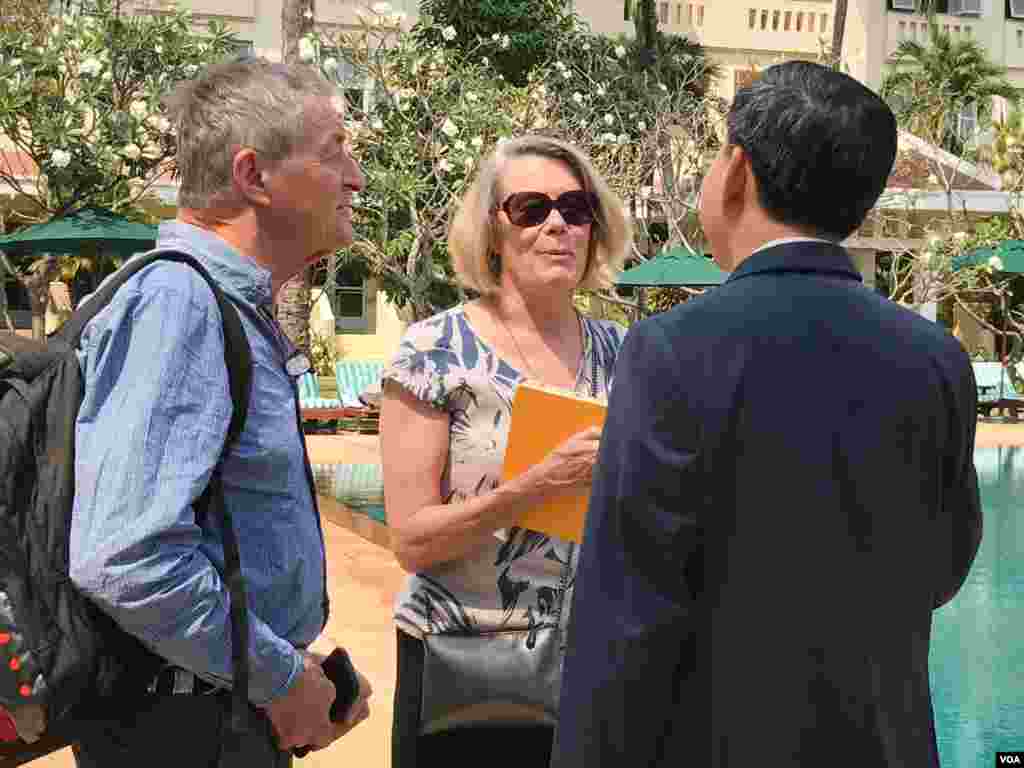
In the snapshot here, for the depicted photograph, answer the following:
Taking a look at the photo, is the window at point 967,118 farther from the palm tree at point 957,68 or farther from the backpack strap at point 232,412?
the backpack strap at point 232,412

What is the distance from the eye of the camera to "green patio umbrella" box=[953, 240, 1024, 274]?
21812 mm

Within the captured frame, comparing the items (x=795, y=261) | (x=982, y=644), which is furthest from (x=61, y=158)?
(x=795, y=261)

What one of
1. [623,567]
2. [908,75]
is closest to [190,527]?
[623,567]

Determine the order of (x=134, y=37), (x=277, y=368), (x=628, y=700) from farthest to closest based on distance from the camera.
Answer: (x=134, y=37) < (x=277, y=368) < (x=628, y=700)

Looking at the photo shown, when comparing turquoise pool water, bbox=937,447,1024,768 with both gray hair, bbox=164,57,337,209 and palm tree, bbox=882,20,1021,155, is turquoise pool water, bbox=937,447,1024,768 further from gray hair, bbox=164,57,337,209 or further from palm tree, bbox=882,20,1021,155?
palm tree, bbox=882,20,1021,155

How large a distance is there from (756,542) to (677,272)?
1823cm

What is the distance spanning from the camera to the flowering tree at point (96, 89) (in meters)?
17.3

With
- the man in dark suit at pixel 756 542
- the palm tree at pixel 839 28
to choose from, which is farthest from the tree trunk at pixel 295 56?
the man in dark suit at pixel 756 542

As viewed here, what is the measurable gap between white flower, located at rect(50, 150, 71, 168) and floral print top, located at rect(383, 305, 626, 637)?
14.5 meters

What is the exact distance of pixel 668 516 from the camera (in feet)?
6.37

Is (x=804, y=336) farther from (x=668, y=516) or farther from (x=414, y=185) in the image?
(x=414, y=185)

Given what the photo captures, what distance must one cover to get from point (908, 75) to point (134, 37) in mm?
22449

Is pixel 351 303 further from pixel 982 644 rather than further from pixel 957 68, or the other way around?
pixel 982 644

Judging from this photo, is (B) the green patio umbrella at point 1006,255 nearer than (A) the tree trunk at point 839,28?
Yes
